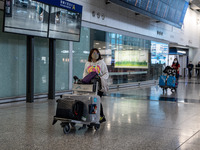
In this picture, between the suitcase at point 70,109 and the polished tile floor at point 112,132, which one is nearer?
the polished tile floor at point 112,132

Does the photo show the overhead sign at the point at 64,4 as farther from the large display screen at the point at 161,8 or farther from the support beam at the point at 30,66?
the large display screen at the point at 161,8

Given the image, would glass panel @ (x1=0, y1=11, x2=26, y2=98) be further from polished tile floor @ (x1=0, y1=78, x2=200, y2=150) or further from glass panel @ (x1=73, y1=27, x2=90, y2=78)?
glass panel @ (x1=73, y1=27, x2=90, y2=78)

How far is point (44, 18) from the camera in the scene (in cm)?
948

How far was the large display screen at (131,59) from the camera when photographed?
1587 cm

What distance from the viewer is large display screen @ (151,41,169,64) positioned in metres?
20.6

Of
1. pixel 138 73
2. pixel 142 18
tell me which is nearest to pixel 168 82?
pixel 138 73

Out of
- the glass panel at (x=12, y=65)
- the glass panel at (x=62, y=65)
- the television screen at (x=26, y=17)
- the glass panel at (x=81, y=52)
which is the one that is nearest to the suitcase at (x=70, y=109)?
the television screen at (x=26, y=17)

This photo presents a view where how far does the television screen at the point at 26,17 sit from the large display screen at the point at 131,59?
6.92 m

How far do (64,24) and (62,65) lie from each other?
6.68 feet

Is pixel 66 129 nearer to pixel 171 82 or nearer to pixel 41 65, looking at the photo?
pixel 41 65

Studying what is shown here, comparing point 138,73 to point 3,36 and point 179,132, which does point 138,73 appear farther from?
point 179,132

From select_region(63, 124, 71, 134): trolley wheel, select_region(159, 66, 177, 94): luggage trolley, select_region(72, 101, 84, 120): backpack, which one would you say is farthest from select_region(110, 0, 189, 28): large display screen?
select_region(63, 124, 71, 134): trolley wheel

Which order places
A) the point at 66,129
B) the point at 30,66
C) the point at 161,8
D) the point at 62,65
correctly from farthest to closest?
the point at 161,8 < the point at 62,65 < the point at 30,66 < the point at 66,129

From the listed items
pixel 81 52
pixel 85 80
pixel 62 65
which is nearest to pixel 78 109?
pixel 85 80
